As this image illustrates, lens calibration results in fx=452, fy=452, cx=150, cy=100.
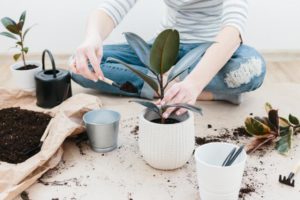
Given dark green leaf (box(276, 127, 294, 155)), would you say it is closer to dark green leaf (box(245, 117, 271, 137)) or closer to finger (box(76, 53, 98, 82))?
dark green leaf (box(245, 117, 271, 137))

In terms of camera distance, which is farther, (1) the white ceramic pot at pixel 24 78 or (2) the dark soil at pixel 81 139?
(1) the white ceramic pot at pixel 24 78

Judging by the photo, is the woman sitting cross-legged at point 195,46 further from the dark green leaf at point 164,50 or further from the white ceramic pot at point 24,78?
the white ceramic pot at point 24,78

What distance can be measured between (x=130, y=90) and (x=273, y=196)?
75cm

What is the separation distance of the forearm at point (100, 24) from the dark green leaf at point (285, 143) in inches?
24.3

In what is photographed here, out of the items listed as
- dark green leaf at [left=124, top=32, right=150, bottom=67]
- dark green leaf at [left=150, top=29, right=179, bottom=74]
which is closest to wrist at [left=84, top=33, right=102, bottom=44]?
dark green leaf at [left=124, top=32, right=150, bottom=67]

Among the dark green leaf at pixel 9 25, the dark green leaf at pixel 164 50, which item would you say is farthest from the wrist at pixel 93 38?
the dark green leaf at pixel 9 25

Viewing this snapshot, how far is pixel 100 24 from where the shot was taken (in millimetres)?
1444

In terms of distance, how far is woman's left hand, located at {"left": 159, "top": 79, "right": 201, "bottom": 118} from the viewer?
1.11 metres

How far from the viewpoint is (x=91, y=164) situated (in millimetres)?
1249

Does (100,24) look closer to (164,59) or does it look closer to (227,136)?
(164,59)

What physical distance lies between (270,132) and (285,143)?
5 centimetres

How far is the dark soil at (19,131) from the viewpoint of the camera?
47.6 inches

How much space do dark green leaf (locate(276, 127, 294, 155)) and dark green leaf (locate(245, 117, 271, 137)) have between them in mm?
46

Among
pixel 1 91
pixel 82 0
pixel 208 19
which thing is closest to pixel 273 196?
pixel 208 19
